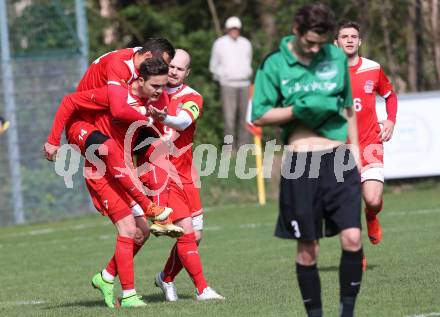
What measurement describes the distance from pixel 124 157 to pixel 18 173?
9.39 m

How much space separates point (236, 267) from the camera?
1089cm

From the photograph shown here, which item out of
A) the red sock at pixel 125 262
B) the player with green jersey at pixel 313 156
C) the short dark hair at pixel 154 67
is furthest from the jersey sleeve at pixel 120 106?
the player with green jersey at pixel 313 156

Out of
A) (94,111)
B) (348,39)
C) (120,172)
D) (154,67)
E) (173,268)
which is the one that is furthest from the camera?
(348,39)

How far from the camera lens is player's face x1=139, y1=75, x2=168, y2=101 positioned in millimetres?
7949

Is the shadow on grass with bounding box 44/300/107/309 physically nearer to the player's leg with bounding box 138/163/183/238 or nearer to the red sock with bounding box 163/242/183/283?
the red sock with bounding box 163/242/183/283

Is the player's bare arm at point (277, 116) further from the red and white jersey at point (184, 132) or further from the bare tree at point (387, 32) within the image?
the bare tree at point (387, 32)

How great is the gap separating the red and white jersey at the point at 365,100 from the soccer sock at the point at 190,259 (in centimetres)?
186

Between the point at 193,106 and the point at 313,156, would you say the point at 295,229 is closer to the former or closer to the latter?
the point at 313,156

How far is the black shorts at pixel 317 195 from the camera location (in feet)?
21.4

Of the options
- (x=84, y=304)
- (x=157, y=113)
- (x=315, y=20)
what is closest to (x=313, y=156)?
(x=315, y=20)

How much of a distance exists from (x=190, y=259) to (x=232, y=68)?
11.2 m

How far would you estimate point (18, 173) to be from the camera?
17.5 metres

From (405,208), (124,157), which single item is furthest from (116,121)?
(405,208)

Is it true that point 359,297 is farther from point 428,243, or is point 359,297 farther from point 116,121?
point 428,243
